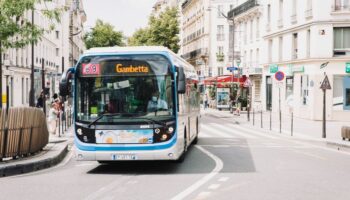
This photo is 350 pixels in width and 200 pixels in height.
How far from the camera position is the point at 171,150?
Answer: 12.7 metres

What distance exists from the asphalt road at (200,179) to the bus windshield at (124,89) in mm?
1241

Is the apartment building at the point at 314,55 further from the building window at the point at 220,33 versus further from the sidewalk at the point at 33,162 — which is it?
the building window at the point at 220,33

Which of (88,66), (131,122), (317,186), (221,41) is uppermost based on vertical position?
(221,41)

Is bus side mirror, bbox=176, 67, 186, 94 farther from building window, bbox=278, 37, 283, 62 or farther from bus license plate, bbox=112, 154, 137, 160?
building window, bbox=278, 37, 283, 62

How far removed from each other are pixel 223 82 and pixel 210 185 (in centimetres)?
4201

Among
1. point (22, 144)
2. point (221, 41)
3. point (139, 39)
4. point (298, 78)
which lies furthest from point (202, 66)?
point (22, 144)

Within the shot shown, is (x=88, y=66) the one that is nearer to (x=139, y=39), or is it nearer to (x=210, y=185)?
(x=210, y=185)

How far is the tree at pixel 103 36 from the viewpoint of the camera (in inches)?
4454

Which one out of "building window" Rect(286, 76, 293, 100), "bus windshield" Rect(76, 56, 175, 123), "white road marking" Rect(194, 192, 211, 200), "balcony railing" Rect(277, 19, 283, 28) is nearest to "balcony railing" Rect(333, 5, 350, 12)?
"building window" Rect(286, 76, 293, 100)

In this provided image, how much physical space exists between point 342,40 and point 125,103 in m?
29.2

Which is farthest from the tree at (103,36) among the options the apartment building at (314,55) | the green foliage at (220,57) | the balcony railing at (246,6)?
the apartment building at (314,55)

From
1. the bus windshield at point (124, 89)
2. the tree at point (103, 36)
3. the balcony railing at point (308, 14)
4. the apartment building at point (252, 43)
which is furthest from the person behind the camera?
the tree at point (103, 36)

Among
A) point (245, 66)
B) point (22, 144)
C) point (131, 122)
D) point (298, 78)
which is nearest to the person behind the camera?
point (131, 122)

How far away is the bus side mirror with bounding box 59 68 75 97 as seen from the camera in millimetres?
12562
